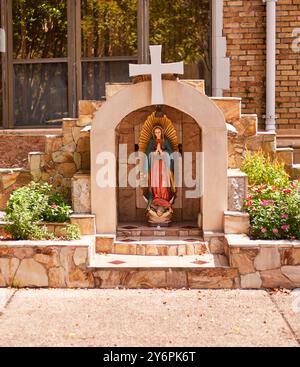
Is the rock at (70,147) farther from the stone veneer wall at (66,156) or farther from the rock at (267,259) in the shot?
the rock at (267,259)

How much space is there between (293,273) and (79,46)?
5524 mm

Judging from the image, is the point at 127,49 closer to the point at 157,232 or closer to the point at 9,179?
the point at 9,179

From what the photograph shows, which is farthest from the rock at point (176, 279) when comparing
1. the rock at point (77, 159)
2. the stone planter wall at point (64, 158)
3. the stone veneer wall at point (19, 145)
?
the stone veneer wall at point (19, 145)

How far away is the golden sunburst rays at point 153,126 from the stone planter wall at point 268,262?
6.52 feet

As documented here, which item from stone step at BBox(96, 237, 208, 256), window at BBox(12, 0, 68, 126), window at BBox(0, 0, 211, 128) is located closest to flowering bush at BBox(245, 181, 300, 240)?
stone step at BBox(96, 237, 208, 256)

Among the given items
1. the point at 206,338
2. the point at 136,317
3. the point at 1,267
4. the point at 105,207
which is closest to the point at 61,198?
the point at 105,207

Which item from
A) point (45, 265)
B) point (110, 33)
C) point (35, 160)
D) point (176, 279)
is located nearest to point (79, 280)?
point (45, 265)

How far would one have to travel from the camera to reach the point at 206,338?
4887mm

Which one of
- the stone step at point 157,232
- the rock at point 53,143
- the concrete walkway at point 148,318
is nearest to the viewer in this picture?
the concrete walkway at point 148,318

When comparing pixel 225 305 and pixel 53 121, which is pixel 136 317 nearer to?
pixel 225 305

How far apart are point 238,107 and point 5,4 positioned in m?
4.56

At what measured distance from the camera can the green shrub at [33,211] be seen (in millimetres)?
6754

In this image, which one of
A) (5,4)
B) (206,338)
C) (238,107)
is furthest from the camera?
(5,4)

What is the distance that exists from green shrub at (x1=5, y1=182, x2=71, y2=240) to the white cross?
1.81 meters
